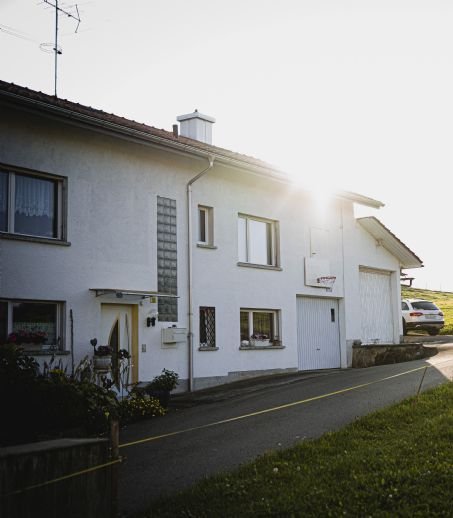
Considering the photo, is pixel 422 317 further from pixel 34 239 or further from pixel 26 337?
pixel 26 337

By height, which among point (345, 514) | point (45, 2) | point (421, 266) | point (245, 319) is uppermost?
point (45, 2)

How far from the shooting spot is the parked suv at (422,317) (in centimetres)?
3303

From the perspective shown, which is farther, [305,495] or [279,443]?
[279,443]

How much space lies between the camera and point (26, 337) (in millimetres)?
13312

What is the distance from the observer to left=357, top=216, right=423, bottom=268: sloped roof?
24.0 metres

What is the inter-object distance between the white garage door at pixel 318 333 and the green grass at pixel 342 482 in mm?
11509

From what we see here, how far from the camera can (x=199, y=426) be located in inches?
463

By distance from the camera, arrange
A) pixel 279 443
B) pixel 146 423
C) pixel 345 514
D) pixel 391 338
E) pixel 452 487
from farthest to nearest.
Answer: pixel 391 338, pixel 146 423, pixel 279 443, pixel 452 487, pixel 345 514

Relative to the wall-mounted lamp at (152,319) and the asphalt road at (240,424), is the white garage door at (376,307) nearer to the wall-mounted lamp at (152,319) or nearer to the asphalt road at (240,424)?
the asphalt road at (240,424)

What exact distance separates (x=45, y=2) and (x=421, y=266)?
16.3 meters

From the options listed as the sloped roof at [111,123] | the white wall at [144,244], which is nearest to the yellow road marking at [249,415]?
the white wall at [144,244]

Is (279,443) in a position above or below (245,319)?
below

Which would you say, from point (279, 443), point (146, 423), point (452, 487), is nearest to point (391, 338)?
point (146, 423)

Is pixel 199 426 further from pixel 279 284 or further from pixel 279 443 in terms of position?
pixel 279 284
